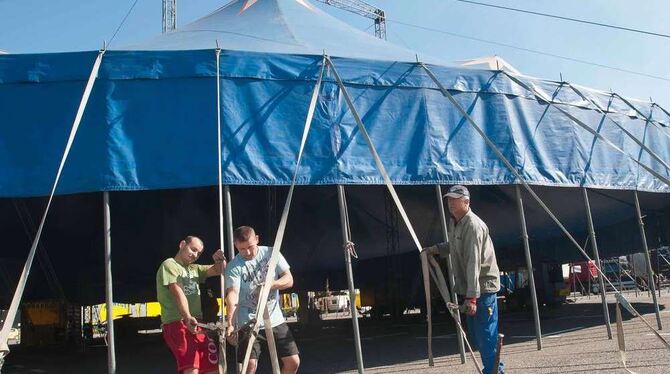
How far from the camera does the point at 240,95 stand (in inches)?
293

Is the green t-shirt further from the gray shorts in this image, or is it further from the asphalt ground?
the asphalt ground

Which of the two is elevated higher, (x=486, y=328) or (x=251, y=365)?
(x=486, y=328)

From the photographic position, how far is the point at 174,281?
4980 millimetres

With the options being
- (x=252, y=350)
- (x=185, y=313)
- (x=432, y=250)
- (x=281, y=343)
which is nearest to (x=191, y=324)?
(x=185, y=313)

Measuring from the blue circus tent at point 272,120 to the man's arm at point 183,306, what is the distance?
89.6 inches

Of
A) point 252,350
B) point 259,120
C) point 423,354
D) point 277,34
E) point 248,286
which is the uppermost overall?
point 277,34

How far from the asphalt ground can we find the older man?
2.06m

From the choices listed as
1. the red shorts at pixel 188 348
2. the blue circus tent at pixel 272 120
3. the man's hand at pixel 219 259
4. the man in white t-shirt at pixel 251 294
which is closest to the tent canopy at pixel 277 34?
the blue circus tent at pixel 272 120

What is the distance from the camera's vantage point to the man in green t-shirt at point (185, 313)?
16.2ft

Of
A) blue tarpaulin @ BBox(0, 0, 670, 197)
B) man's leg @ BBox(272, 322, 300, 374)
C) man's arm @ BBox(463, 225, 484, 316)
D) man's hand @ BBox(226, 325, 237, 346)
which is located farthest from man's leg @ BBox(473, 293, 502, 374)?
blue tarpaulin @ BBox(0, 0, 670, 197)

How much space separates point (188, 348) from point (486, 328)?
2.43 meters

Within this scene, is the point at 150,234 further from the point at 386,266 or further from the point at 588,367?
the point at 588,367

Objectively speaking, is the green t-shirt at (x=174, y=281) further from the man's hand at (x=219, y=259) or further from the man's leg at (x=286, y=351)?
the man's leg at (x=286, y=351)

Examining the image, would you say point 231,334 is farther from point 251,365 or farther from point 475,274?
point 475,274
